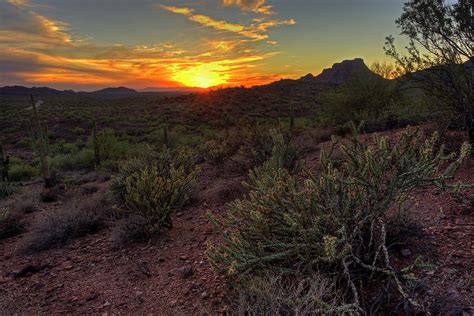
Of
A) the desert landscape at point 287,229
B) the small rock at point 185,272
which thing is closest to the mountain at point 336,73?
the desert landscape at point 287,229

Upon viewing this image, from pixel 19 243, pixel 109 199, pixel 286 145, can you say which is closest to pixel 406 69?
pixel 286 145

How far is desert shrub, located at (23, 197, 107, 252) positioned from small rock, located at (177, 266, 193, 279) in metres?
2.92

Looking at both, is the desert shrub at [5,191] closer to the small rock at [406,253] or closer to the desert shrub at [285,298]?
the desert shrub at [285,298]

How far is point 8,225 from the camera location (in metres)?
7.07

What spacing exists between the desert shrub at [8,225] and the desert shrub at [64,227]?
85 cm

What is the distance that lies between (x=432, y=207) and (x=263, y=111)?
35.4 meters

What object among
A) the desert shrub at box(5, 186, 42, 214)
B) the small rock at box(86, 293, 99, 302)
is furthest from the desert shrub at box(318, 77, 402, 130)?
the small rock at box(86, 293, 99, 302)

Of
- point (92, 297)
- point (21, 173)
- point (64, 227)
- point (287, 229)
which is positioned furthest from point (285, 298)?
point (21, 173)

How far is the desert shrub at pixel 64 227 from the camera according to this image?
6070 millimetres

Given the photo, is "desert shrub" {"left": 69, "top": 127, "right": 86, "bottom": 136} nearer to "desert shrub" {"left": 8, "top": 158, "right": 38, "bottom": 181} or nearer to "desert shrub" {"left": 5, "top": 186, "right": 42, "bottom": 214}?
"desert shrub" {"left": 8, "top": 158, "right": 38, "bottom": 181}

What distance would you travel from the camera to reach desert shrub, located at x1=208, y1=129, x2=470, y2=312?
3.12m

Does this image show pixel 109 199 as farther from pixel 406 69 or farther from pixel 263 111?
pixel 263 111

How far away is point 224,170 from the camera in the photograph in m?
9.51

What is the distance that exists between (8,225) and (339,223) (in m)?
6.93
